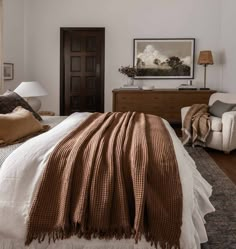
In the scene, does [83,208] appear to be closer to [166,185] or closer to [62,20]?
[166,185]

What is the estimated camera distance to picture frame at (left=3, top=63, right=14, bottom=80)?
614 centimetres

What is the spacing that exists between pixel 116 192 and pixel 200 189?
0.64 m

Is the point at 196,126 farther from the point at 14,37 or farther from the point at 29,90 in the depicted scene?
the point at 14,37

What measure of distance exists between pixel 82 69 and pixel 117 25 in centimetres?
113

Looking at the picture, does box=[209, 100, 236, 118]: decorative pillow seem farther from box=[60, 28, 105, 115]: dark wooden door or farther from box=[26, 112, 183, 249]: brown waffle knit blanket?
box=[26, 112, 183, 249]: brown waffle knit blanket

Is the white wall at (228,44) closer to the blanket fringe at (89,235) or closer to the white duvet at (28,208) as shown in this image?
the white duvet at (28,208)

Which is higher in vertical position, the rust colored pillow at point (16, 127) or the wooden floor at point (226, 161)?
the rust colored pillow at point (16, 127)

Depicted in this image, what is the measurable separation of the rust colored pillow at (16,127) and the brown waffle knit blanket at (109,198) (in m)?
0.68

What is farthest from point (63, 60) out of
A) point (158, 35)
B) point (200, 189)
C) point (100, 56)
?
point (200, 189)

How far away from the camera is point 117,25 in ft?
22.7

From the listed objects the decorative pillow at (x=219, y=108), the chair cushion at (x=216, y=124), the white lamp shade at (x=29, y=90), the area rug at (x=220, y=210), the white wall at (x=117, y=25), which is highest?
the white wall at (x=117, y=25)

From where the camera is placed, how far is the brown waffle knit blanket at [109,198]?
5.19 ft

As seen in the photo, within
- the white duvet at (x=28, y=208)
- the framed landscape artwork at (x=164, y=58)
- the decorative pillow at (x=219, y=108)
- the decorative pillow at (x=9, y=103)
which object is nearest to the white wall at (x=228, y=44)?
the framed landscape artwork at (x=164, y=58)

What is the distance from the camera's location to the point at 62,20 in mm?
6980
